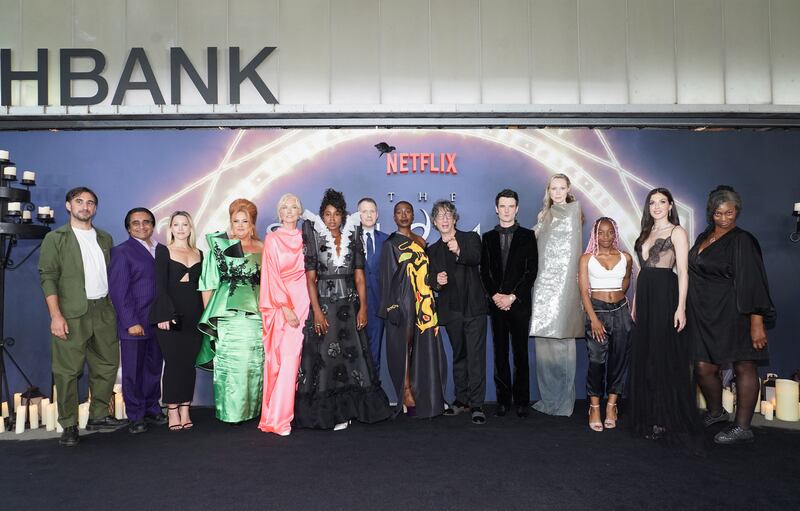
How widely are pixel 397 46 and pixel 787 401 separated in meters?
4.82

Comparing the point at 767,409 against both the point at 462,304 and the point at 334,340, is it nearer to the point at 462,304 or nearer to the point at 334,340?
the point at 462,304

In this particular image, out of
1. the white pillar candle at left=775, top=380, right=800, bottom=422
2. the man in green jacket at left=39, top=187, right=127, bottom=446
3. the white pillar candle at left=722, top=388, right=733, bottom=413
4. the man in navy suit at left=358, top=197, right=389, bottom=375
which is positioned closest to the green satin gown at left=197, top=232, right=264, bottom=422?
the man in green jacket at left=39, top=187, right=127, bottom=446

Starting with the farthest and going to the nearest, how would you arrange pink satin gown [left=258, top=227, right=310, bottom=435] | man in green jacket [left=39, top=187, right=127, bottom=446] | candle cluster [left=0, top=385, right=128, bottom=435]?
candle cluster [left=0, top=385, right=128, bottom=435] < pink satin gown [left=258, top=227, right=310, bottom=435] < man in green jacket [left=39, top=187, right=127, bottom=446]

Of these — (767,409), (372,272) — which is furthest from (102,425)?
(767,409)

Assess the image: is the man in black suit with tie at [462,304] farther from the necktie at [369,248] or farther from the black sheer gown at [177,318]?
the black sheer gown at [177,318]

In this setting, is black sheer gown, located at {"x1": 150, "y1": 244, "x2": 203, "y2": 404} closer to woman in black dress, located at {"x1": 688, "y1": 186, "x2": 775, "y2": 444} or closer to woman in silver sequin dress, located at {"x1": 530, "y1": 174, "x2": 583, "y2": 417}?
woman in silver sequin dress, located at {"x1": 530, "y1": 174, "x2": 583, "y2": 417}

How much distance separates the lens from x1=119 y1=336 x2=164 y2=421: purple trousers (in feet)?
14.2

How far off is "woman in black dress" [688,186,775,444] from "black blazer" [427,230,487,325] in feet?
5.42

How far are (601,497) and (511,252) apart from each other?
2.14 meters

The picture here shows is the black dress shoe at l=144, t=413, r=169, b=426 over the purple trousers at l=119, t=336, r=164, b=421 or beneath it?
beneath

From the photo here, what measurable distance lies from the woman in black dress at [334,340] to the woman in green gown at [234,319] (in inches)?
17.7

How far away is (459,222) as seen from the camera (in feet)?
17.5

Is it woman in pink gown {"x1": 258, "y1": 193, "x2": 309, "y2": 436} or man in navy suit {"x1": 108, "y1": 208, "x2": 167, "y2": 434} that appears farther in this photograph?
man in navy suit {"x1": 108, "y1": 208, "x2": 167, "y2": 434}

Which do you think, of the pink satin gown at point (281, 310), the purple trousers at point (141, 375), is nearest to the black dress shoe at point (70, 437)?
the purple trousers at point (141, 375)
